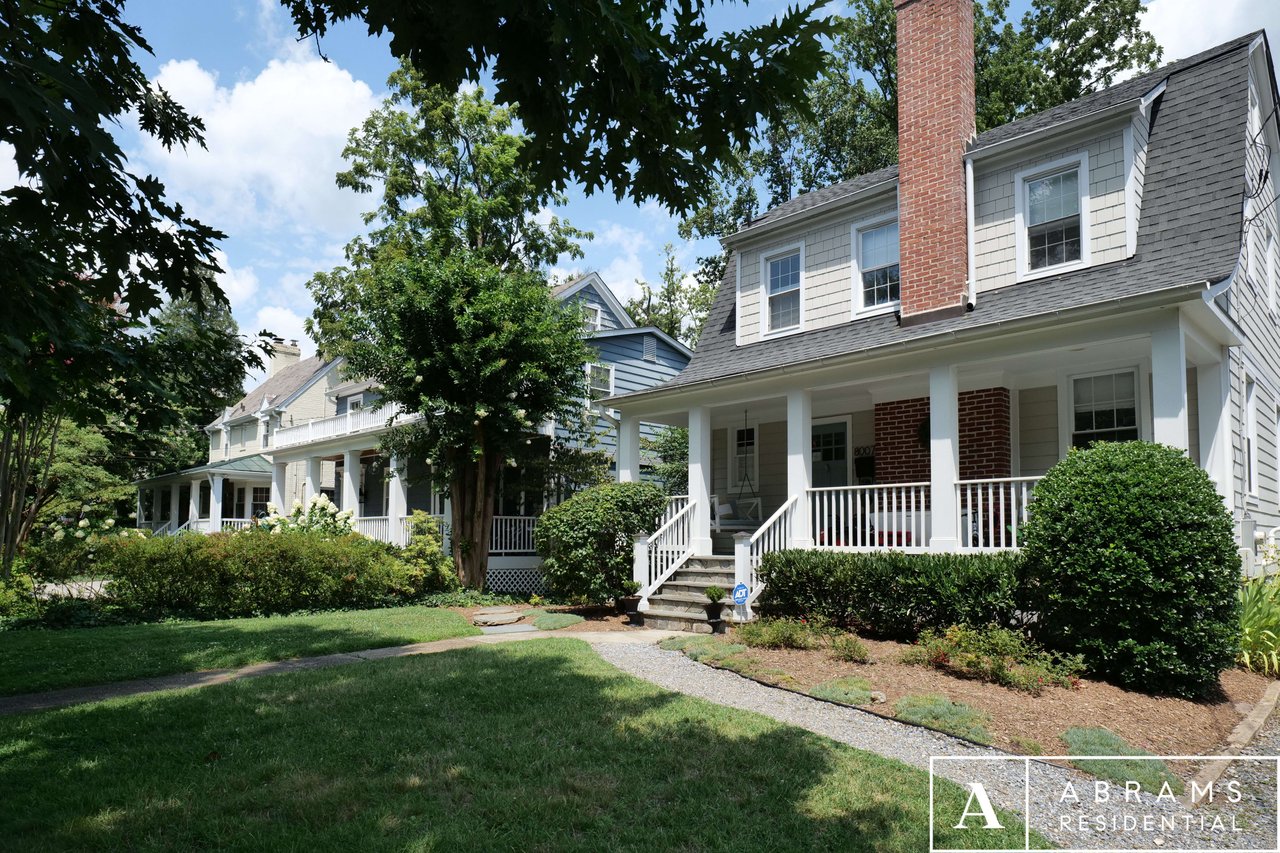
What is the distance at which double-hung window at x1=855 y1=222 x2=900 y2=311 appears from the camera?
11.7 m

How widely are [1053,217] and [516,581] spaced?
12318mm

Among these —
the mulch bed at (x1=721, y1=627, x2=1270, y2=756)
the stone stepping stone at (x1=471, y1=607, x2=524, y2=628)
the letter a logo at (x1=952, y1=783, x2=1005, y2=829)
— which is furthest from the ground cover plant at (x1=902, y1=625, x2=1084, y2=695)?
the stone stepping stone at (x1=471, y1=607, x2=524, y2=628)

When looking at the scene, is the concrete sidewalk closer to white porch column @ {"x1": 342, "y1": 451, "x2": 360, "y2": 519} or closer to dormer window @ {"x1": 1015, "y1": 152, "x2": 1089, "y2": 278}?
dormer window @ {"x1": 1015, "y1": 152, "x2": 1089, "y2": 278}

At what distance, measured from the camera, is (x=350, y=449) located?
22.4 meters

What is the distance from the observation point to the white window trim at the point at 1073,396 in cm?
992

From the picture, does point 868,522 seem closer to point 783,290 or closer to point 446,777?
point 783,290

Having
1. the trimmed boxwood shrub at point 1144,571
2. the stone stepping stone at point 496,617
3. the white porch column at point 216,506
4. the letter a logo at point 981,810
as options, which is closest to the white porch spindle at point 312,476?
the white porch column at point 216,506

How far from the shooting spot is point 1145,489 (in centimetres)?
688

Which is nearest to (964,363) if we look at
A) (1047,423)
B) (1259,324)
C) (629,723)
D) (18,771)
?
(1047,423)

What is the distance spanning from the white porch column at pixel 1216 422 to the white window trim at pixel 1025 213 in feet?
6.73

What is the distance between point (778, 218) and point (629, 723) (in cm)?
973

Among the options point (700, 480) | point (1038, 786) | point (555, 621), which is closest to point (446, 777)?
point (1038, 786)

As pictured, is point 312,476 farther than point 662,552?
Yes

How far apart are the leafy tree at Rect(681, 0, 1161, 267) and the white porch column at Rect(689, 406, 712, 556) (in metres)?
10.6
